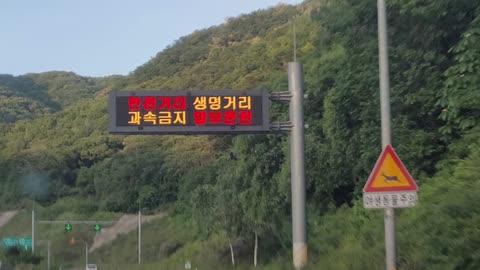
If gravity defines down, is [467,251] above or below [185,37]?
below

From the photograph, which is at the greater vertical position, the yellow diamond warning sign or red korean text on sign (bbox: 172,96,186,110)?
red korean text on sign (bbox: 172,96,186,110)

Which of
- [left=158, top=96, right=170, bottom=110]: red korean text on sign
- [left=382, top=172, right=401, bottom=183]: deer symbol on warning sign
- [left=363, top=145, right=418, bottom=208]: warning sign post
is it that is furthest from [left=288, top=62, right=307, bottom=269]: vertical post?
[left=382, top=172, right=401, bottom=183]: deer symbol on warning sign

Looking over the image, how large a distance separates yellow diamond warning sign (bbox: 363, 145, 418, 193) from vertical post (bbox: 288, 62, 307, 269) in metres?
7.11

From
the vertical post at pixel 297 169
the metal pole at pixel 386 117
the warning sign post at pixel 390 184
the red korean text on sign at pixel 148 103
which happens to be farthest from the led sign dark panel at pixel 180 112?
the warning sign post at pixel 390 184

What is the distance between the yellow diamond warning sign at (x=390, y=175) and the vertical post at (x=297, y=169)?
7.11 m

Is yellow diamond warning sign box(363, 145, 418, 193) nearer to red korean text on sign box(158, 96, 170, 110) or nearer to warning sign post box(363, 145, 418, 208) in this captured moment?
warning sign post box(363, 145, 418, 208)

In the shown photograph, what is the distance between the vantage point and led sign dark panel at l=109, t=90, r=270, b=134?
1681 centimetres

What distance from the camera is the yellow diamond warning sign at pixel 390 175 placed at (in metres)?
10.0

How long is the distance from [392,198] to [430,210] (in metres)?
3.71

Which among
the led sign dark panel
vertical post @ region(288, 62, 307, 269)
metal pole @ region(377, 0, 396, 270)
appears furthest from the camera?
vertical post @ region(288, 62, 307, 269)

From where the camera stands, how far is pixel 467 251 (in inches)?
455

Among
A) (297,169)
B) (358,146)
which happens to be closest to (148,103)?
(297,169)

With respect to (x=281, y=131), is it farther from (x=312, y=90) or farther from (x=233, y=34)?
(x=233, y=34)

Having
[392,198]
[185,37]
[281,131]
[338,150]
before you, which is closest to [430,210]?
[392,198]
